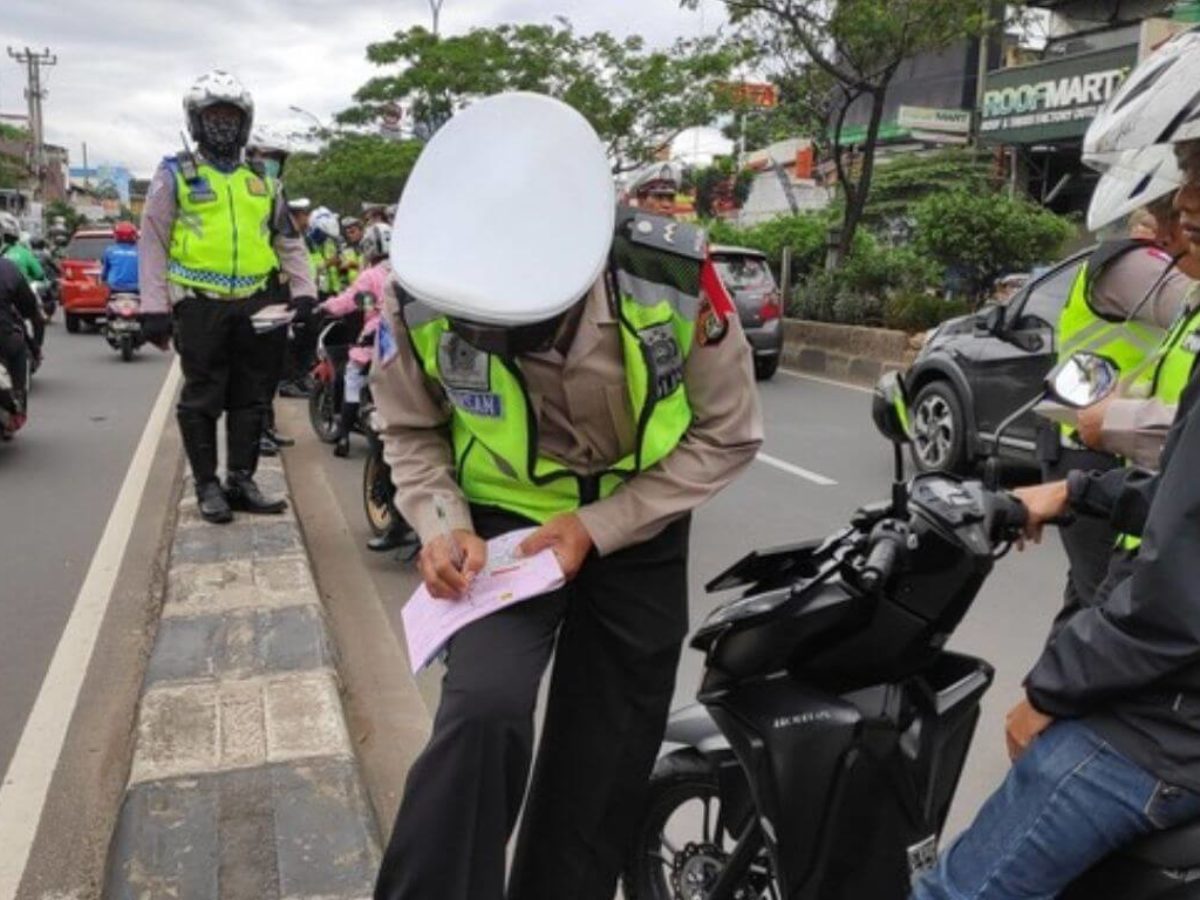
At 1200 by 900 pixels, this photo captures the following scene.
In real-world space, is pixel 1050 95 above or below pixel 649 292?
above

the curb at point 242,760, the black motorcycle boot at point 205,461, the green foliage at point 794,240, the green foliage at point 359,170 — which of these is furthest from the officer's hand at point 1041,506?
the green foliage at point 359,170

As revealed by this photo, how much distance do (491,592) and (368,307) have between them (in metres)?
5.47

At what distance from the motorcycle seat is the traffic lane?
3.08 m

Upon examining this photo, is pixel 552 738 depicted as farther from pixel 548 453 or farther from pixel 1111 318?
pixel 1111 318

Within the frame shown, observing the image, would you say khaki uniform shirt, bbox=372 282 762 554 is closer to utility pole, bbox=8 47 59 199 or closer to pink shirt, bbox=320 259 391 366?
pink shirt, bbox=320 259 391 366

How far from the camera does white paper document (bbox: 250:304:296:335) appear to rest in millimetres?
5398

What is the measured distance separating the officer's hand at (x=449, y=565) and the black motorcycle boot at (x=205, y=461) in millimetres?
3793

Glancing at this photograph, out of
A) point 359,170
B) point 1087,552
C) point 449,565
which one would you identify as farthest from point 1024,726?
point 359,170

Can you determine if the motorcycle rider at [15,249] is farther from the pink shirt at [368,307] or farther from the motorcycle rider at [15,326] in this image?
the pink shirt at [368,307]

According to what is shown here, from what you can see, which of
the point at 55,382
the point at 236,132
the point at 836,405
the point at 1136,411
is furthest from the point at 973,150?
the point at 1136,411

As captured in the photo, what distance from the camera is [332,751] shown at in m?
3.13

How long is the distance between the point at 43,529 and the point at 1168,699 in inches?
235

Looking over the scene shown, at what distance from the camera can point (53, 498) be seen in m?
6.98

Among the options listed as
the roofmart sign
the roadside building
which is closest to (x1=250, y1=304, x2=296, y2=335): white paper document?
the roadside building
